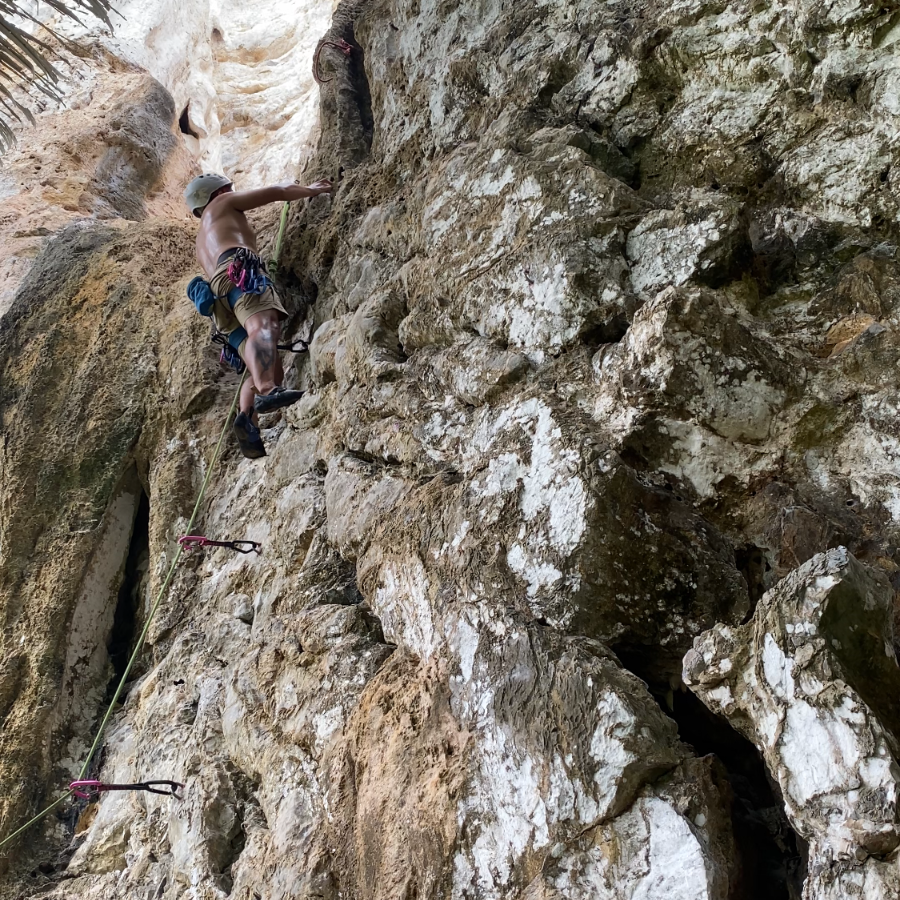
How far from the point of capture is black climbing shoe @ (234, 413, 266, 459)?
434 centimetres

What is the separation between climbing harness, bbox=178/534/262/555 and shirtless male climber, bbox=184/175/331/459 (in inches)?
20.7

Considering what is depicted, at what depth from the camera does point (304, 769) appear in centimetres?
278

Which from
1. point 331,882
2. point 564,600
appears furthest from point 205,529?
point 564,600

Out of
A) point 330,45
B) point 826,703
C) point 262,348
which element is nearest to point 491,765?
point 826,703

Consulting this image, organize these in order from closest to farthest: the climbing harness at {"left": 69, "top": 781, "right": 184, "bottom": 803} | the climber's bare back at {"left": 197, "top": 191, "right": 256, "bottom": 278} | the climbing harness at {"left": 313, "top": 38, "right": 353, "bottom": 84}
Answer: the climbing harness at {"left": 69, "top": 781, "right": 184, "bottom": 803}
the climber's bare back at {"left": 197, "top": 191, "right": 256, "bottom": 278}
the climbing harness at {"left": 313, "top": 38, "right": 353, "bottom": 84}

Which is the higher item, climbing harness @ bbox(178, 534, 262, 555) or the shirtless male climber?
the shirtless male climber

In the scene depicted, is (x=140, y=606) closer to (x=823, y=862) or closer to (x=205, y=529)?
(x=205, y=529)

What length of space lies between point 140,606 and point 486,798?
3.72m

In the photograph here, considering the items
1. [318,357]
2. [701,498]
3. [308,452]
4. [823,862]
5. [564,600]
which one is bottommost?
[823,862]

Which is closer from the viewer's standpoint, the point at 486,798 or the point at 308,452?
the point at 486,798

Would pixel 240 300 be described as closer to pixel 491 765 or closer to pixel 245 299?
pixel 245 299

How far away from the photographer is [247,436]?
434cm

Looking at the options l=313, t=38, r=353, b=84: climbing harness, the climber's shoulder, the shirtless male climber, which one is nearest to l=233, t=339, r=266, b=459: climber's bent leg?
the shirtless male climber

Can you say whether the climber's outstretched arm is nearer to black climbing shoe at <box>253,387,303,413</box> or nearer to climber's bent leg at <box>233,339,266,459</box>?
climber's bent leg at <box>233,339,266,459</box>
